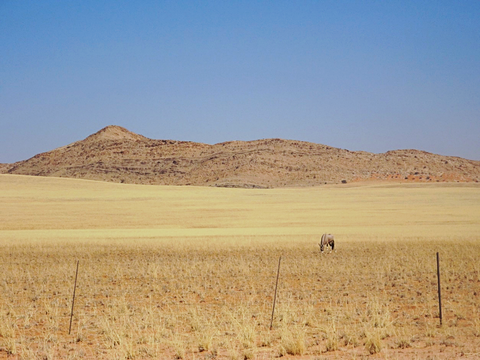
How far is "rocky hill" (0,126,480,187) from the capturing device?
12038 centimetres

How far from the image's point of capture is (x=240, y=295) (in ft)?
49.4

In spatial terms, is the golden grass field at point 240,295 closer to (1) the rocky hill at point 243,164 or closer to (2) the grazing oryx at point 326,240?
(2) the grazing oryx at point 326,240

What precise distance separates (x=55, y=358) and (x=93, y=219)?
126 ft

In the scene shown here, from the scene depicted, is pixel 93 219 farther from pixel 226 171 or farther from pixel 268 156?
pixel 268 156

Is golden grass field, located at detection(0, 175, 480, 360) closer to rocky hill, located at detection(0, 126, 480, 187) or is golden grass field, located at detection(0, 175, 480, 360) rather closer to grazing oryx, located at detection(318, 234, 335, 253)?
grazing oryx, located at detection(318, 234, 335, 253)

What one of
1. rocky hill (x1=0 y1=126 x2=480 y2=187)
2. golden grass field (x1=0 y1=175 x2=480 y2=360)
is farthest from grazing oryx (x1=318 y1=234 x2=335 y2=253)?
rocky hill (x1=0 y1=126 x2=480 y2=187)

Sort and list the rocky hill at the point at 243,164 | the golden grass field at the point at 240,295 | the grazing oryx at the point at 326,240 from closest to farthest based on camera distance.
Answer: the golden grass field at the point at 240,295 → the grazing oryx at the point at 326,240 → the rocky hill at the point at 243,164

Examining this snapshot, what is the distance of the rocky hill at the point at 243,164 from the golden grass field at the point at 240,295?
81016 millimetres

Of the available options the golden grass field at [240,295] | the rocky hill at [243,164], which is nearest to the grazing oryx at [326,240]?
the golden grass field at [240,295]

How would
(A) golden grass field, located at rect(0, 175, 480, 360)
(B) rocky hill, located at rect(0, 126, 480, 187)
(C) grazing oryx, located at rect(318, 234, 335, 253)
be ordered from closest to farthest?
(A) golden grass field, located at rect(0, 175, 480, 360), (C) grazing oryx, located at rect(318, 234, 335, 253), (B) rocky hill, located at rect(0, 126, 480, 187)

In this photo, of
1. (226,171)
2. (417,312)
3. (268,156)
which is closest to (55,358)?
(417,312)

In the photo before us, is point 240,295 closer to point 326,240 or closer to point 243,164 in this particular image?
point 326,240

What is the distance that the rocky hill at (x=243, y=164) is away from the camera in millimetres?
120375

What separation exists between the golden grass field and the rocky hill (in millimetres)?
81016
